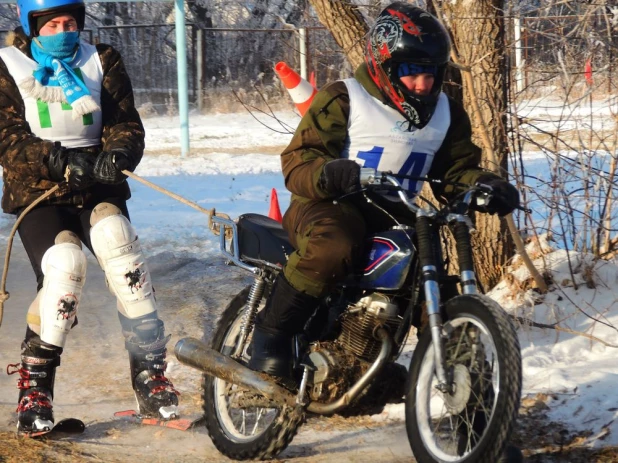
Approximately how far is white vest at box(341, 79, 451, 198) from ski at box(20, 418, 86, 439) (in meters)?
1.79

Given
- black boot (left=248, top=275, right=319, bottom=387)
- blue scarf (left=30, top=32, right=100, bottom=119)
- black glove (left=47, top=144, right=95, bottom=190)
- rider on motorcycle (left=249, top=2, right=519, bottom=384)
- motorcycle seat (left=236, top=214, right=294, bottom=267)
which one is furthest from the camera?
blue scarf (left=30, top=32, right=100, bottom=119)

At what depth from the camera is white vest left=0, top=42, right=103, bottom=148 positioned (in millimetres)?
4586

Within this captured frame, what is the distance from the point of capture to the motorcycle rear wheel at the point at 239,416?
160 inches

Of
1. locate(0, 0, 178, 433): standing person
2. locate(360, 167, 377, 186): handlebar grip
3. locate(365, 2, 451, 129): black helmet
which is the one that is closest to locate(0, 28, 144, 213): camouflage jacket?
locate(0, 0, 178, 433): standing person

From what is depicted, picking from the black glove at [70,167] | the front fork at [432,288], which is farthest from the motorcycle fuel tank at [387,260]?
the black glove at [70,167]

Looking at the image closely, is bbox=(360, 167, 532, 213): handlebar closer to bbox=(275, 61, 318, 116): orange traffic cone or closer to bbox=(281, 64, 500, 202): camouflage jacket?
bbox=(281, 64, 500, 202): camouflage jacket

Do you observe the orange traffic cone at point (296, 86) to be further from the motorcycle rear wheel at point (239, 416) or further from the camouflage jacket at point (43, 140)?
the motorcycle rear wheel at point (239, 416)

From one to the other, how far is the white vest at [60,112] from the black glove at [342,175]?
1588 millimetres

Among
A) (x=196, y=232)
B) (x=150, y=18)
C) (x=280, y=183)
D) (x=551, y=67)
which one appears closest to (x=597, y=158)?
(x=551, y=67)

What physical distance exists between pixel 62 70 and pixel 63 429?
65.5 inches

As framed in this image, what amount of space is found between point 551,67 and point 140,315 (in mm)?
2888

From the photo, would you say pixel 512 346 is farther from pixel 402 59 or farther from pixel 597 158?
pixel 597 158

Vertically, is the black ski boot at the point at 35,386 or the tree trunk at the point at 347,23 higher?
the tree trunk at the point at 347,23

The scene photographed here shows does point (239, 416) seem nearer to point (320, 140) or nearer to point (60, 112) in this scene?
point (320, 140)
